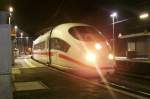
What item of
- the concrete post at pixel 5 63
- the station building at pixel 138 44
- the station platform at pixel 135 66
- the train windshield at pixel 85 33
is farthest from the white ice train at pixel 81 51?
the concrete post at pixel 5 63

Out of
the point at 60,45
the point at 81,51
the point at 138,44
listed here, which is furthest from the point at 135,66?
the point at 138,44

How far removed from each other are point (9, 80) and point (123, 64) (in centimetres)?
1734

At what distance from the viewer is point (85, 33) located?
19875 millimetres

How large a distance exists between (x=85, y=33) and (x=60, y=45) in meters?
1.71

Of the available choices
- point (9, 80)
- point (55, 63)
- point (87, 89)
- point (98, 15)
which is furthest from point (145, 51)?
point (98, 15)

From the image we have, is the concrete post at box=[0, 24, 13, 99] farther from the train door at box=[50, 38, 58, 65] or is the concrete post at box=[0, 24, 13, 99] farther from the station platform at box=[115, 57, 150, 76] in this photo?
the train door at box=[50, 38, 58, 65]

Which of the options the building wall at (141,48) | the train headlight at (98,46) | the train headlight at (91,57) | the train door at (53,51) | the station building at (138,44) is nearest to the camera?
the train headlight at (91,57)

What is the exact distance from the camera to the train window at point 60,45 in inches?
766

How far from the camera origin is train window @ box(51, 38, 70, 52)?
19.5 meters

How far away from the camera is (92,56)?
1825 centimetres

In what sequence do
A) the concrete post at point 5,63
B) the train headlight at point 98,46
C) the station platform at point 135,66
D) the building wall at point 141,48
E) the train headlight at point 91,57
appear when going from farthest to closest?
the building wall at point 141,48 → the station platform at point 135,66 → the train headlight at point 98,46 → the train headlight at point 91,57 → the concrete post at point 5,63

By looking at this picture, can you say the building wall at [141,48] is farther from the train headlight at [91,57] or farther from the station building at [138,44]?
the train headlight at [91,57]

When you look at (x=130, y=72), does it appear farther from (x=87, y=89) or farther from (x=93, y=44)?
(x=87, y=89)

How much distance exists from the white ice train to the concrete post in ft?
37.3
